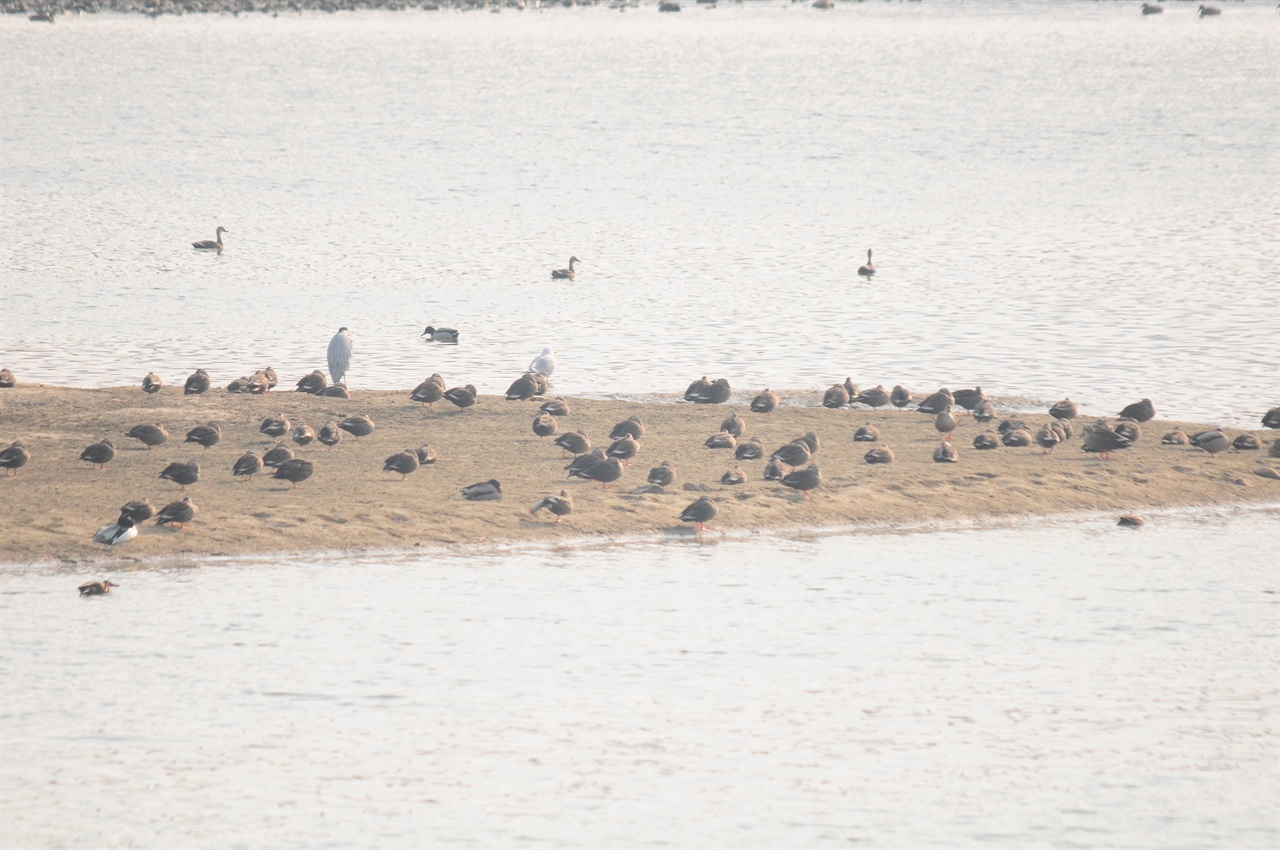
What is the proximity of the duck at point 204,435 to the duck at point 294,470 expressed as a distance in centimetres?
209

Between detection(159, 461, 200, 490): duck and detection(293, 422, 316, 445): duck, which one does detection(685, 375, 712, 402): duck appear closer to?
detection(293, 422, 316, 445): duck

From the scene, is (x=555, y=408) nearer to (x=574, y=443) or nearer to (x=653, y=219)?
(x=574, y=443)

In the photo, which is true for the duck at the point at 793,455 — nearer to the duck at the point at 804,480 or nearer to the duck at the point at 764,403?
the duck at the point at 804,480

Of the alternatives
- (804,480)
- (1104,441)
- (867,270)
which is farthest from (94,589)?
(867,270)

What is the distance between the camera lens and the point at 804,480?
24891mm

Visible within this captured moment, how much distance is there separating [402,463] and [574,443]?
286cm

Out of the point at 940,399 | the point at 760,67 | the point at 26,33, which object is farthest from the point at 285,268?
the point at 26,33

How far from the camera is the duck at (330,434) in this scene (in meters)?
26.0

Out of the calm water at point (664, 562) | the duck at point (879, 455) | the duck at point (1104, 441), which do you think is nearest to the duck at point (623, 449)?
the calm water at point (664, 562)

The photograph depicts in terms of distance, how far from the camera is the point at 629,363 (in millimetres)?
36062

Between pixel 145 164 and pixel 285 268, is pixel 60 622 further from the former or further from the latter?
pixel 145 164

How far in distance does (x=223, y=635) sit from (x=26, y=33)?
478ft

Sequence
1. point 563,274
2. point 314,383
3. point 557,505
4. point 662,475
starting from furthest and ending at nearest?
point 563,274 < point 314,383 < point 662,475 < point 557,505

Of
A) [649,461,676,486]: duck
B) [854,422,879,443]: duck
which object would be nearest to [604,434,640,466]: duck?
[649,461,676,486]: duck
